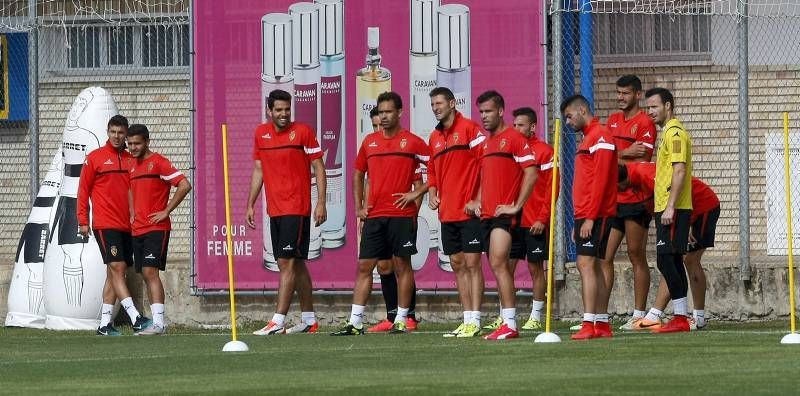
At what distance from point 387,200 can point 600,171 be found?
2.47 m

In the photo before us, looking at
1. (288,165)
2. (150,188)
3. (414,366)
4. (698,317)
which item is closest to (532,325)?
(698,317)

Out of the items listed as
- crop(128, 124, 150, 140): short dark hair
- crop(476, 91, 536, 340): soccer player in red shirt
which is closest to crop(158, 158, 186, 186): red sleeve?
crop(128, 124, 150, 140): short dark hair

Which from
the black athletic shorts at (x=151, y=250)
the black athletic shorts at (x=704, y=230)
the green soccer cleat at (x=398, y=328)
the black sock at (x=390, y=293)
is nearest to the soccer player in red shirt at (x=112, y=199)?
the black athletic shorts at (x=151, y=250)

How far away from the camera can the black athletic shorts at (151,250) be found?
15.9 meters

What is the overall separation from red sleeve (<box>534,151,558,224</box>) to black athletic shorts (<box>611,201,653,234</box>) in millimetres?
796

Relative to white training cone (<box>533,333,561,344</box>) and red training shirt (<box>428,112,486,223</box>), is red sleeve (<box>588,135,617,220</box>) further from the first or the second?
red training shirt (<box>428,112,486,223</box>)

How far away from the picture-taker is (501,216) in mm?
13695

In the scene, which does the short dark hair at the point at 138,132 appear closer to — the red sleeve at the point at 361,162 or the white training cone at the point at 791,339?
the red sleeve at the point at 361,162

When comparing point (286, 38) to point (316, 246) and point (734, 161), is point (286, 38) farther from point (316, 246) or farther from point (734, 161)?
point (734, 161)

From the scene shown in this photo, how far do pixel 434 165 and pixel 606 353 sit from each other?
3.72 metres

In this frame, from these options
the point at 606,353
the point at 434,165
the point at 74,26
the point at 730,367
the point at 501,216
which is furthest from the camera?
the point at 74,26

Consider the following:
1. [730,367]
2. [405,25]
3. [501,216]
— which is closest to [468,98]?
[405,25]

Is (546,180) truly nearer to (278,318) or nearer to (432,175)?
(432,175)

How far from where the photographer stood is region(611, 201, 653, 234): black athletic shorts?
580 inches
